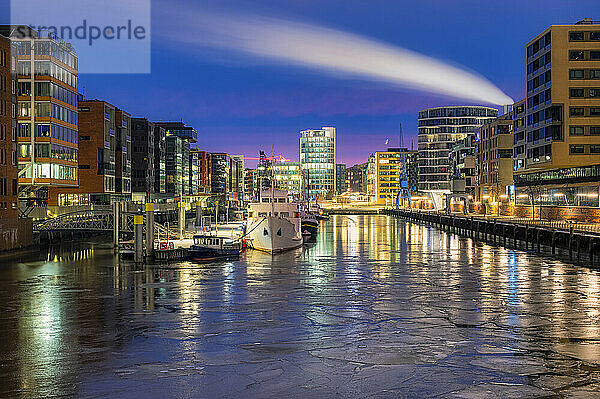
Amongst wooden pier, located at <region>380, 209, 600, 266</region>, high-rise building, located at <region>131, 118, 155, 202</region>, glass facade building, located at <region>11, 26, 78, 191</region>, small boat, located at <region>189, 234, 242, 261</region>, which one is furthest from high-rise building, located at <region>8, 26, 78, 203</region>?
high-rise building, located at <region>131, 118, 155, 202</region>

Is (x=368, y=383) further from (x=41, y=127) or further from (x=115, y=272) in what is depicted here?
(x=41, y=127)

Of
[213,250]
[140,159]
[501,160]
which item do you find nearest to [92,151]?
[140,159]

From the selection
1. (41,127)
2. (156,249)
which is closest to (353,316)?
(156,249)

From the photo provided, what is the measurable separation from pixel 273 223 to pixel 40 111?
52531 millimetres

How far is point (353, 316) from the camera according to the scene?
32062mm

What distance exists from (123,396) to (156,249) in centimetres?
4656

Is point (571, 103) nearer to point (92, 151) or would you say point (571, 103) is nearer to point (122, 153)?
point (92, 151)

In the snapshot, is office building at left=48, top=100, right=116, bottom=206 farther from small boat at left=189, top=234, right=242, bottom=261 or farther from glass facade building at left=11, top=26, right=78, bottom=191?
small boat at left=189, top=234, right=242, bottom=261

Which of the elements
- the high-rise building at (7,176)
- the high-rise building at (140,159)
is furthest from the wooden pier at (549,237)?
the high-rise building at (140,159)

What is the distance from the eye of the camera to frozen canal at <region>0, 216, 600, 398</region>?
20.3 meters

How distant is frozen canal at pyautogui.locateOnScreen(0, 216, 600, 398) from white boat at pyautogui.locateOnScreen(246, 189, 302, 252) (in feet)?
70.8

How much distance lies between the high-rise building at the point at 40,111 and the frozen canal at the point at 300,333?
5590 centimetres

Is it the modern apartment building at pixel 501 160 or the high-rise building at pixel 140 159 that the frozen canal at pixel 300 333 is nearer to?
the modern apartment building at pixel 501 160

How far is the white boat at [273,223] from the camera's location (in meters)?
75.1
